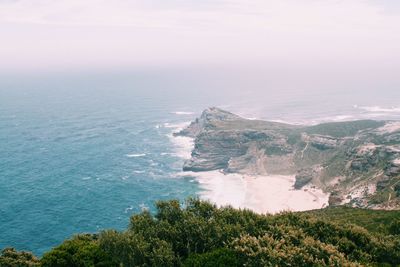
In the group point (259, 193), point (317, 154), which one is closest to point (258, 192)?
point (259, 193)

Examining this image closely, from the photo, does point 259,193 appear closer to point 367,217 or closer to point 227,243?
point 367,217

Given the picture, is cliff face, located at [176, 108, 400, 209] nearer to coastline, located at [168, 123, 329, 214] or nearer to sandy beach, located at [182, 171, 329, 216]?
coastline, located at [168, 123, 329, 214]

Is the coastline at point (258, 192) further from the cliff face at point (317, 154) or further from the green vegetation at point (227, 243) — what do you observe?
the green vegetation at point (227, 243)

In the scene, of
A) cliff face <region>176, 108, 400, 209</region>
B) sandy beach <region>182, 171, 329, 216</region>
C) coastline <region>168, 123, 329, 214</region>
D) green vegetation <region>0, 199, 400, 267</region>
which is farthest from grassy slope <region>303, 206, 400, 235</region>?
sandy beach <region>182, 171, 329, 216</region>

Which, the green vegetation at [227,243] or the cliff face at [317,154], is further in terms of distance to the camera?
the cliff face at [317,154]

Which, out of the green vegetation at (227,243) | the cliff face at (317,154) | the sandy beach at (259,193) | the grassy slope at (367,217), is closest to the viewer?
the green vegetation at (227,243)

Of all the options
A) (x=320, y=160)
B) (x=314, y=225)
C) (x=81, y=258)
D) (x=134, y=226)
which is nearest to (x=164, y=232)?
(x=134, y=226)

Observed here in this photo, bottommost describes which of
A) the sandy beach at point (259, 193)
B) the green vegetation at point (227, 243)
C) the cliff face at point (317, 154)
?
the sandy beach at point (259, 193)

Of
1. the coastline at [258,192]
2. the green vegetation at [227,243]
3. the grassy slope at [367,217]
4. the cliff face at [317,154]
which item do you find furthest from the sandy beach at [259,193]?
the green vegetation at [227,243]
